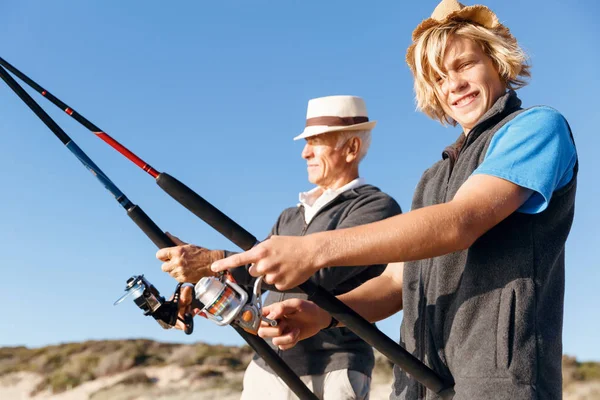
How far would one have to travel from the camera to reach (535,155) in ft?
6.24

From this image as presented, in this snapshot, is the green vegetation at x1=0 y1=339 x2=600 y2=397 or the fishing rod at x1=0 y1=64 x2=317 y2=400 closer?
the fishing rod at x1=0 y1=64 x2=317 y2=400

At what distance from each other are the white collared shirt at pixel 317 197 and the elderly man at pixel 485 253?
1527 mm

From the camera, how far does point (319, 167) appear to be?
3924mm

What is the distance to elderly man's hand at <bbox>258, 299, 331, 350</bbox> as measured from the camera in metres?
2.56

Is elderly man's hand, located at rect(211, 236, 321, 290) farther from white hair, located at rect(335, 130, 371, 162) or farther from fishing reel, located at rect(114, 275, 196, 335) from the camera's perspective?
white hair, located at rect(335, 130, 371, 162)

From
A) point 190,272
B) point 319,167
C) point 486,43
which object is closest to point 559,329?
point 486,43

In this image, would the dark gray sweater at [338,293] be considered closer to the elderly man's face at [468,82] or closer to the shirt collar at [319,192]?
the shirt collar at [319,192]

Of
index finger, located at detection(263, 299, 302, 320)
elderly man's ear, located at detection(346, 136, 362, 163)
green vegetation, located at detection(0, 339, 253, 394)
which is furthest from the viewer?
green vegetation, located at detection(0, 339, 253, 394)

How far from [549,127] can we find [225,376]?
10.8 meters

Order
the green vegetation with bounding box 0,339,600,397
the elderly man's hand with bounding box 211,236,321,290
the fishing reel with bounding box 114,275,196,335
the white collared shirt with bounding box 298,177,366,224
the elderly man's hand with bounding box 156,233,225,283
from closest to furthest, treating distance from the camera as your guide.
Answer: the elderly man's hand with bounding box 211,236,321,290, the elderly man's hand with bounding box 156,233,225,283, the fishing reel with bounding box 114,275,196,335, the white collared shirt with bounding box 298,177,366,224, the green vegetation with bounding box 0,339,600,397

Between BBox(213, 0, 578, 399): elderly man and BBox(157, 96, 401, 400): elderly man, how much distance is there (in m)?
0.96

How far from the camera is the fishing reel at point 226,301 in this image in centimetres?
231

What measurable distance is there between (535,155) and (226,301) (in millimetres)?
1035

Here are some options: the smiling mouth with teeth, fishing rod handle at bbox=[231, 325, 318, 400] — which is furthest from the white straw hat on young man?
the smiling mouth with teeth
